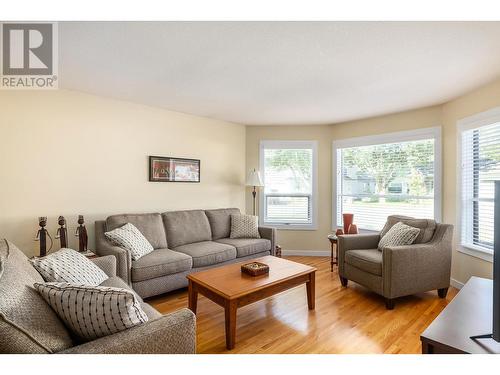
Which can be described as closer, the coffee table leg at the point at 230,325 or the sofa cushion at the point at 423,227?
the coffee table leg at the point at 230,325

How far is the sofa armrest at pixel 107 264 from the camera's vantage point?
85.7 inches

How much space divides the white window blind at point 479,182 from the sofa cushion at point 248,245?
8.07ft

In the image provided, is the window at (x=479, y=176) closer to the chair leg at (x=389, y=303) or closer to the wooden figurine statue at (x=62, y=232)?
the chair leg at (x=389, y=303)

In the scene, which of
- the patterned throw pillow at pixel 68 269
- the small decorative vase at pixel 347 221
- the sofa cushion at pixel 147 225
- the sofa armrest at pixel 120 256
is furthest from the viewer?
the small decorative vase at pixel 347 221

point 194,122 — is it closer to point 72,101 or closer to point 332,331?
point 72,101

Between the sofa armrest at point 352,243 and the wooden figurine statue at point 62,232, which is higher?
the wooden figurine statue at point 62,232

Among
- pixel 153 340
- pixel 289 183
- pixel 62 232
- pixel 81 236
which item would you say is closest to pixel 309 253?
pixel 289 183

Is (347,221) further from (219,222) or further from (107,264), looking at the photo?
(107,264)

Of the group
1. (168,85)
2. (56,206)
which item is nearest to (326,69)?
(168,85)

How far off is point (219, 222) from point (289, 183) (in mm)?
1521

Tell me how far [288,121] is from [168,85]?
2.16m

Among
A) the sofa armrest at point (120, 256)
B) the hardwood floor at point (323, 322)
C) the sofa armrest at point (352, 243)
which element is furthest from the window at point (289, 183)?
the sofa armrest at point (120, 256)

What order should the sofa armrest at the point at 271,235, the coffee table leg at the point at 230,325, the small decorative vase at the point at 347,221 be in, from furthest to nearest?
the sofa armrest at the point at 271,235
the small decorative vase at the point at 347,221
the coffee table leg at the point at 230,325

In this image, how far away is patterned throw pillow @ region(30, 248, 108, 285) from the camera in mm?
1674
